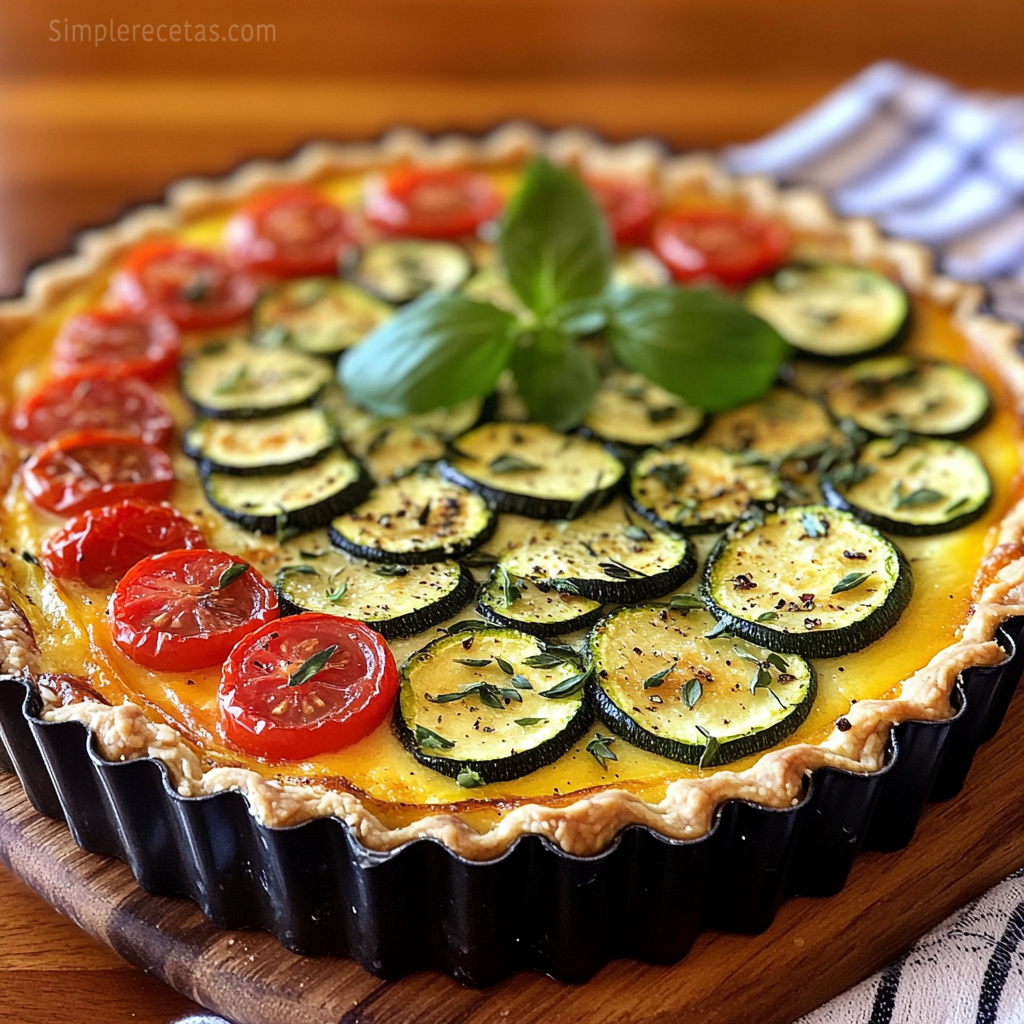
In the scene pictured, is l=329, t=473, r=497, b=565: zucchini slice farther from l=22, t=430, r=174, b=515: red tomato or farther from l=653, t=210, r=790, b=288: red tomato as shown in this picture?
l=653, t=210, r=790, b=288: red tomato

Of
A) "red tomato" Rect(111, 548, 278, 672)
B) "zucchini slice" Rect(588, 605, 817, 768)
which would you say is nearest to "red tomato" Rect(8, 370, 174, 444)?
"red tomato" Rect(111, 548, 278, 672)

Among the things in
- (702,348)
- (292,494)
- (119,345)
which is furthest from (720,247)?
(119,345)

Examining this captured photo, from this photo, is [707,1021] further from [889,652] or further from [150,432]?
[150,432]

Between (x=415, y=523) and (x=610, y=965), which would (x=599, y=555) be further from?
(x=610, y=965)

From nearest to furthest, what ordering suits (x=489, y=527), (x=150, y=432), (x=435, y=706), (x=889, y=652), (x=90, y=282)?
(x=435, y=706)
(x=889, y=652)
(x=489, y=527)
(x=150, y=432)
(x=90, y=282)

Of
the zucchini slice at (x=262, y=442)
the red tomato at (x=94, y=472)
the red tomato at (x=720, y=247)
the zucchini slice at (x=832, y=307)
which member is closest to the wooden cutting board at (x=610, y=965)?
the red tomato at (x=94, y=472)

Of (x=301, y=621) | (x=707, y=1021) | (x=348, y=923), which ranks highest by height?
(x=301, y=621)

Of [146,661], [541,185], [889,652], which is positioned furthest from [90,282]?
[889,652]
